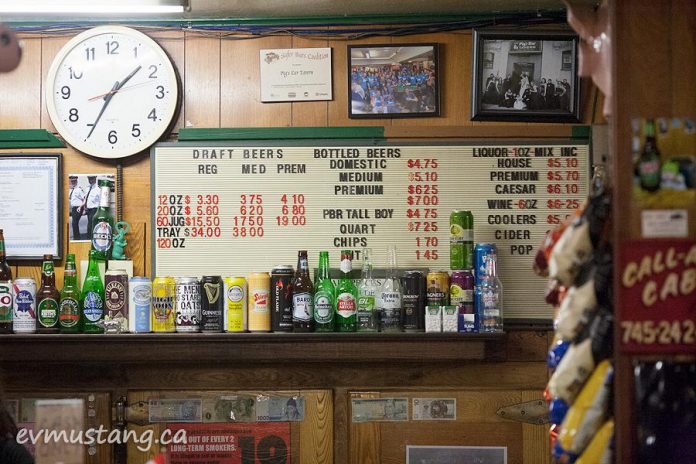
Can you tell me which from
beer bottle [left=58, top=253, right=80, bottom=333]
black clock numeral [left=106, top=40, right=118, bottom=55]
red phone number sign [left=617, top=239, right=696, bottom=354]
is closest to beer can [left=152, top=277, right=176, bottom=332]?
beer bottle [left=58, top=253, right=80, bottom=333]

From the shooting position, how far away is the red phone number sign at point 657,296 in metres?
1.78

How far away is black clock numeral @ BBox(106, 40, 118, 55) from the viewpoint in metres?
3.61

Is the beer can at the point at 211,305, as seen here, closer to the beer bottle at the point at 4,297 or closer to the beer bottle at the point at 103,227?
the beer bottle at the point at 103,227

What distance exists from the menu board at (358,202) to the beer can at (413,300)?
17cm

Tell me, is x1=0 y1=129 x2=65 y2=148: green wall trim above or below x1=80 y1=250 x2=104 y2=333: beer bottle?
above

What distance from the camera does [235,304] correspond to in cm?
338

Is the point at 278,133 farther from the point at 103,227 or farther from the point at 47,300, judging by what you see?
the point at 47,300

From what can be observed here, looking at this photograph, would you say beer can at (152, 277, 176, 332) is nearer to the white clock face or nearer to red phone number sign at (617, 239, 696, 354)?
the white clock face

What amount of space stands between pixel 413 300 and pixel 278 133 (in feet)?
2.99

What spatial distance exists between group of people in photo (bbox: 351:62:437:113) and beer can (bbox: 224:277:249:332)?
2.92 feet

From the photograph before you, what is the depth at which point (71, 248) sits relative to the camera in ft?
11.9

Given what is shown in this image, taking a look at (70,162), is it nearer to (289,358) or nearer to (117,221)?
(117,221)

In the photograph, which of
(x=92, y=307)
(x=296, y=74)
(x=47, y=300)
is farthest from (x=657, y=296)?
(x=47, y=300)

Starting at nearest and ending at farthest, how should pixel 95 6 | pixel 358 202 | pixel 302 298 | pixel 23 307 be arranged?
1. pixel 95 6
2. pixel 302 298
3. pixel 23 307
4. pixel 358 202
